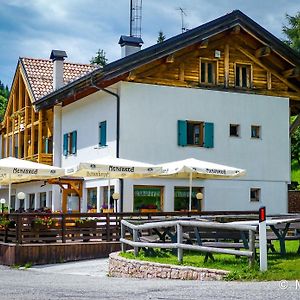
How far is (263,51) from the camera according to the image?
92.5 ft

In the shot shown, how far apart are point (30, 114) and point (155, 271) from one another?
22555 mm

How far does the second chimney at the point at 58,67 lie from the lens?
33.8 m

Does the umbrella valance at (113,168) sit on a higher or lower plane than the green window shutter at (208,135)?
lower

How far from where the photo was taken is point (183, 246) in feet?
44.0

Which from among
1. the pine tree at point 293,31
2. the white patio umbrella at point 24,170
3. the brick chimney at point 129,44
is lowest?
the white patio umbrella at point 24,170

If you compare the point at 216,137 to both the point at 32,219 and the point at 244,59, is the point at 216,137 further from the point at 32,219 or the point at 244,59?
the point at 32,219

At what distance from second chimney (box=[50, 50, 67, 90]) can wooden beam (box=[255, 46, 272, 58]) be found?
1010 centimetres

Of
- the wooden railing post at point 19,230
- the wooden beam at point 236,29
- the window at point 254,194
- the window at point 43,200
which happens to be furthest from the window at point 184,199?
the wooden railing post at point 19,230

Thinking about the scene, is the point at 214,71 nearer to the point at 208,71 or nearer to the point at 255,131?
the point at 208,71

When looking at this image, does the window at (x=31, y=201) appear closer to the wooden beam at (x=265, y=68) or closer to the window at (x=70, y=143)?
the window at (x=70, y=143)

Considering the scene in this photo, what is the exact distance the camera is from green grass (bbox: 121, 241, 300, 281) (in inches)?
453

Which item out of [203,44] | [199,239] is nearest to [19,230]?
[199,239]

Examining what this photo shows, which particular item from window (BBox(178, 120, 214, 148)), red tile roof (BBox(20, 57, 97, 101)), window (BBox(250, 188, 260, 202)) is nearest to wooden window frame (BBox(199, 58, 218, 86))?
window (BBox(178, 120, 214, 148))

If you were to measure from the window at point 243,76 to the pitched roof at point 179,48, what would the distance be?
1.30 m
